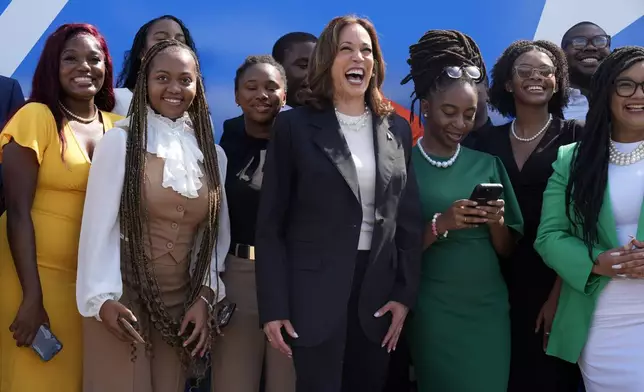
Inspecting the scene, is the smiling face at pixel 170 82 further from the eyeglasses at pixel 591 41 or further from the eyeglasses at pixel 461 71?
the eyeglasses at pixel 591 41

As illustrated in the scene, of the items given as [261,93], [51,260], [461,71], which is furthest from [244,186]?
[461,71]

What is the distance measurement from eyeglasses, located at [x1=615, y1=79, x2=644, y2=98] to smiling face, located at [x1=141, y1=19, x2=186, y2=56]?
2116 mm

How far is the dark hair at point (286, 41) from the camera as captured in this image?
411cm

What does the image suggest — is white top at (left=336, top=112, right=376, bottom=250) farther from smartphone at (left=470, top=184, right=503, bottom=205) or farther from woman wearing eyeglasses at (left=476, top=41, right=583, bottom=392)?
woman wearing eyeglasses at (left=476, top=41, right=583, bottom=392)

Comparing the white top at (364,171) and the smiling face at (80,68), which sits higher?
the smiling face at (80,68)

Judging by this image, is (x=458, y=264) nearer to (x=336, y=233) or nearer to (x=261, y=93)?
(x=336, y=233)

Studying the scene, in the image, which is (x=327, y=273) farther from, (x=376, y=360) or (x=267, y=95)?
(x=267, y=95)

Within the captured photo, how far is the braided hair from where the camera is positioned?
2.68 metres

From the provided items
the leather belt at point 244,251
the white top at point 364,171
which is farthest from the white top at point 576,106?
the leather belt at point 244,251

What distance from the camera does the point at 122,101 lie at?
3.48 meters

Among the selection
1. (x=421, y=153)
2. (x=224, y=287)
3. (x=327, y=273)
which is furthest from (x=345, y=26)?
(x=224, y=287)

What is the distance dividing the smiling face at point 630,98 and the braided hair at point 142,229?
5.00 ft

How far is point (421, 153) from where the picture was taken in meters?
3.05

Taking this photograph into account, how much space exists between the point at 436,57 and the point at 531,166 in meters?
0.62
